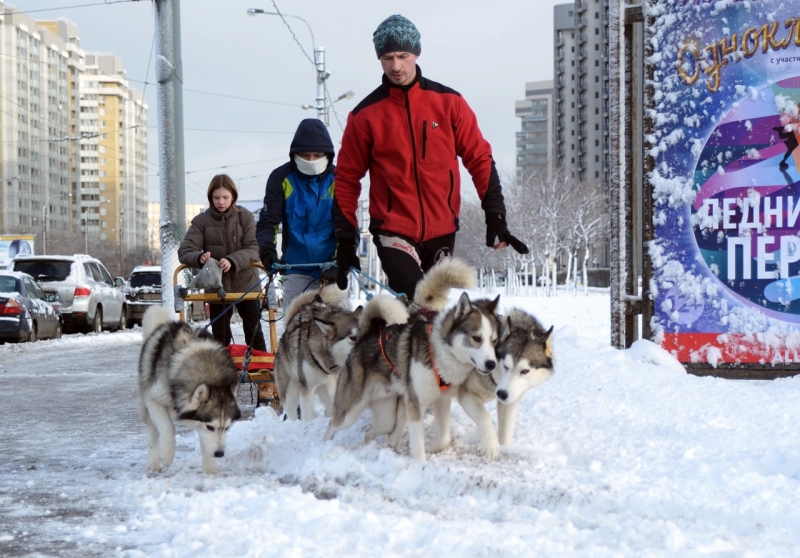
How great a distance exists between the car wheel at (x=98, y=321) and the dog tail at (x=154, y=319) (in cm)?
1572

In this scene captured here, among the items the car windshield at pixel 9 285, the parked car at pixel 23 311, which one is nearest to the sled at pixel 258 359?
the parked car at pixel 23 311

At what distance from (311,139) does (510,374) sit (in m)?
2.81

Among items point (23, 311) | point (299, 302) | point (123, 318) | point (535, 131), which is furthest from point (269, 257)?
point (535, 131)

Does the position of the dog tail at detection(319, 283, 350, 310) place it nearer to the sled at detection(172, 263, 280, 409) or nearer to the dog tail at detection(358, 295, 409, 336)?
the sled at detection(172, 263, 280, 409)

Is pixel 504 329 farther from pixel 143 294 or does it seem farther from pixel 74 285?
pixel 143 294

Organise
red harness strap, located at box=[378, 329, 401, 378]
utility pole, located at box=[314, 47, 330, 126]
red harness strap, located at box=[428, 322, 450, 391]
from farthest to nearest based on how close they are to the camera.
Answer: utility pole, located at box=[314, 47, 330, 126] → red harness strap, located at box=[378, 329, 401, 378] → red harness strap, located at box=[428, 322, 450, 391]

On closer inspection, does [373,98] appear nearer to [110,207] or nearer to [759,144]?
[759,144]

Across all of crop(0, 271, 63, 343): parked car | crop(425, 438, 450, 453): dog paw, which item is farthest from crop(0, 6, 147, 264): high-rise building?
crop(425, 438, 450, 453): dog paw

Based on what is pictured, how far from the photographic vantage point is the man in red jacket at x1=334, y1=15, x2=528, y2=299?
566cm

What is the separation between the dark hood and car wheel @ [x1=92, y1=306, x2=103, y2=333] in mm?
15327

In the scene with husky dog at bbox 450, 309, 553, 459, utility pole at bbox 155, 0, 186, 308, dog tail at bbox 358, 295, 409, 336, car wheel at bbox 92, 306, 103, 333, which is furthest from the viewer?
car wheel at bbox 92, 306, 103, 333

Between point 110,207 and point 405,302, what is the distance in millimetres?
143799

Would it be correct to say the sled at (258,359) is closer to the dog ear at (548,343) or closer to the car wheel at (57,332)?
the dog ear at (548,343)

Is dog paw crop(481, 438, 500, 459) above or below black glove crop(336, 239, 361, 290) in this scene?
below
